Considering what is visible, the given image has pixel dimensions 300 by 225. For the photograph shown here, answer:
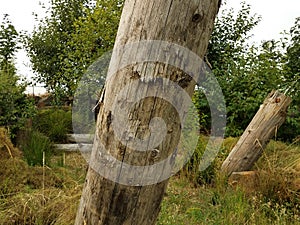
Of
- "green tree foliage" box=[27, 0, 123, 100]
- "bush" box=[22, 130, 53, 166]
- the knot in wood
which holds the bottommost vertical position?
"bush" box=[22, 130, 53, 166]

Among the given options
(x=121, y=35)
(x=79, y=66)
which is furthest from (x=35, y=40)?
(x=121, y=35)

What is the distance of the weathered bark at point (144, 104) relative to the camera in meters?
1.15

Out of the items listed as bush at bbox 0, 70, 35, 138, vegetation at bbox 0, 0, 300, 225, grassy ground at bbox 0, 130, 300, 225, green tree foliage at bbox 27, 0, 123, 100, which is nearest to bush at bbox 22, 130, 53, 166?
vegetation at bbox 0, 0, 300, 225

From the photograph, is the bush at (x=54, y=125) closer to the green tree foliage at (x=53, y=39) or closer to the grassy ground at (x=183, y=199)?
the green tree foliage at (x=53, y=39)

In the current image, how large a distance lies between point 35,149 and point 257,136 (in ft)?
9.52

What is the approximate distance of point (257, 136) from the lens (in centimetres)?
437

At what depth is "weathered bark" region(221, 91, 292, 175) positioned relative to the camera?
435 centimetres

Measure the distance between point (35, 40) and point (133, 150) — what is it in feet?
29.7

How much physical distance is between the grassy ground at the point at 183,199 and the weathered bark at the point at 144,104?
1.26m

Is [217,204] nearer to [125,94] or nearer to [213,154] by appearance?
[213,154]

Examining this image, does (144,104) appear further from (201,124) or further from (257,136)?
(201,124)

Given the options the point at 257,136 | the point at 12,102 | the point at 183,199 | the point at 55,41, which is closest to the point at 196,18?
the point at 183,199

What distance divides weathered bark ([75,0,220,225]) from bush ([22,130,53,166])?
3.08m

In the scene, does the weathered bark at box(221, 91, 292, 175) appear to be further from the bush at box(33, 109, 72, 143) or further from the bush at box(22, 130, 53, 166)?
the bush at box(33, 109, 72, 143)
